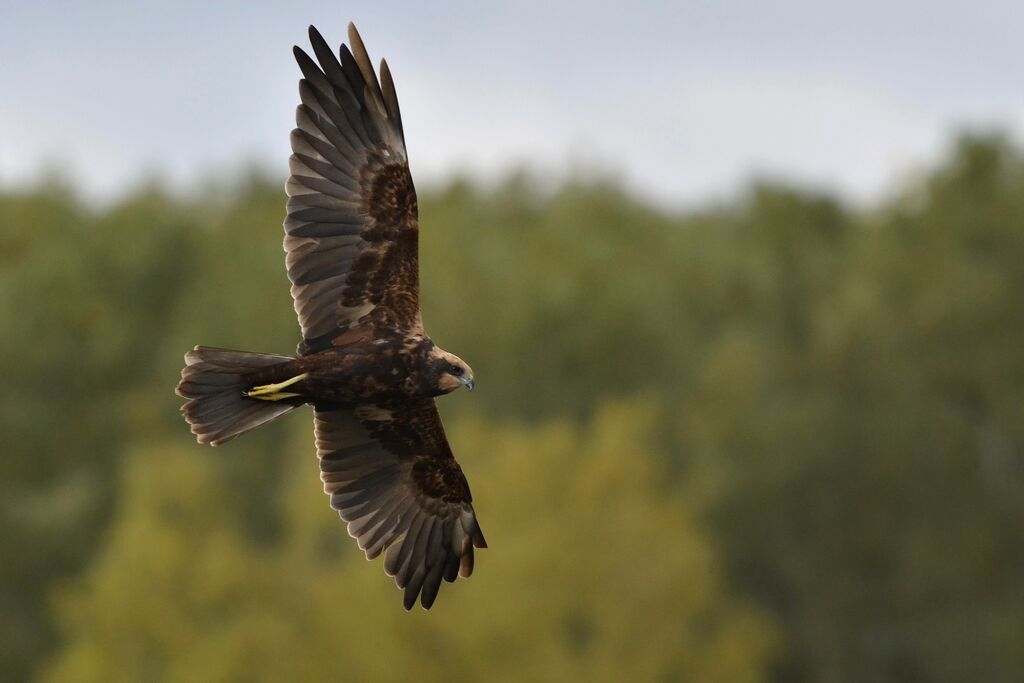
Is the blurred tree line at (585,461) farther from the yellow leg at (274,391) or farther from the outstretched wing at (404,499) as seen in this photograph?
the yellow leg at (274,391)

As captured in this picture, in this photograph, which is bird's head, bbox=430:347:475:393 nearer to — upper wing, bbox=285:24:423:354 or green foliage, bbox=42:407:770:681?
upper wing, bbox=285:24:423:354

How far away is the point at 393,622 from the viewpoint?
32.3 metres

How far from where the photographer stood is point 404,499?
1609cm

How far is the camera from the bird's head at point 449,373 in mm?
14297

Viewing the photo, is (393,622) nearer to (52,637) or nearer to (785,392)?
(52,637)

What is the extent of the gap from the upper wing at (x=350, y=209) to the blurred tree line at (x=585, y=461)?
17.9 metres

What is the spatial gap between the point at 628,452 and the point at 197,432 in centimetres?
2510

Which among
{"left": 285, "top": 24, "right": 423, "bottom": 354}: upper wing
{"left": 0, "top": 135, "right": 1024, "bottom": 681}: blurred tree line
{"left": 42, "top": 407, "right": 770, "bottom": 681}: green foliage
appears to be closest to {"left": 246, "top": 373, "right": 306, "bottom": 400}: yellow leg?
{"left": 285, "top": 24, "right": 423, "bottom": 354}: upper wing

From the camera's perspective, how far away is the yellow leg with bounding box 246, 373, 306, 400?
563 inches

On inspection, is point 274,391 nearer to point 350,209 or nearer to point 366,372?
point 366,372

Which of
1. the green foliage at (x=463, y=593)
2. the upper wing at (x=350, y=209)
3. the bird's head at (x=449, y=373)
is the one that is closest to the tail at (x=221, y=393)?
the upper wing at (x=350, y=209)

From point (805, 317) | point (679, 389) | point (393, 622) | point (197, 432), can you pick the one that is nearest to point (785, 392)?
point (679, 389)

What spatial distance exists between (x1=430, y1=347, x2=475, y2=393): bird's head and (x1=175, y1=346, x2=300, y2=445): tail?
1038mm

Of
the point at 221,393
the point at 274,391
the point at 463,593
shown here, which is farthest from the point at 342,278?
the point at 463,593
